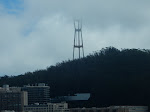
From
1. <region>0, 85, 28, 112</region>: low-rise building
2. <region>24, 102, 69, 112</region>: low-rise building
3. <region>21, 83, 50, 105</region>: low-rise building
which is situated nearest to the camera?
<region>24, 102, 69, 112</region>: low-rise building

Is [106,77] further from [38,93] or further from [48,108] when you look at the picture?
[48,108]

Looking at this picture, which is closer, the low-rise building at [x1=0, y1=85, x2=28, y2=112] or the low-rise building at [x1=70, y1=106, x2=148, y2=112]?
the low-rise building at [x1=70, y1=106, x2=148, y2=112]

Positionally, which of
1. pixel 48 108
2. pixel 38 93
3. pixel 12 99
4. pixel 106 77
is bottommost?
pixel 48 108

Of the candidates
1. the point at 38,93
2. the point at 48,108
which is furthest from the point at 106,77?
the point at 48,108

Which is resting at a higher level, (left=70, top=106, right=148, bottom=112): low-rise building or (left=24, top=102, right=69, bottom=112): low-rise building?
(left=24, top=102, right=69, bottom=112): low-rise building

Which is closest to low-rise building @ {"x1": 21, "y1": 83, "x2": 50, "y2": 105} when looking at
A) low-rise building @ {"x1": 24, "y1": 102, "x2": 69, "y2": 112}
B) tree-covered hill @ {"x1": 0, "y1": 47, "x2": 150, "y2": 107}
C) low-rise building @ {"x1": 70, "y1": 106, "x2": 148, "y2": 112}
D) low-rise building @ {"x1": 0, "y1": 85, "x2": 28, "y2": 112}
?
tree-covered hill @ {"x1": 0, "y1": 47, "x2": 150, "y2": 107}

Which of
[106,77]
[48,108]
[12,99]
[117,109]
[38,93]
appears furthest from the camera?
[38,93]

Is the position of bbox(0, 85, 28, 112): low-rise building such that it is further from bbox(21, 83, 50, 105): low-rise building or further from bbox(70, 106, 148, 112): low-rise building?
bbox(70, 106, 148, 112): low-rise building

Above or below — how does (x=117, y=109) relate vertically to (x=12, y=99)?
below

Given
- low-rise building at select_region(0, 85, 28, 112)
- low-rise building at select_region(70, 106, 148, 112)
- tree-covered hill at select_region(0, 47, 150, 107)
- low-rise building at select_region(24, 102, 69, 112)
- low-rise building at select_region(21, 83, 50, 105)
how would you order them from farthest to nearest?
low-rise building at select_region(21, 83, 50, 105)
low-rise building at select_region(0, 85, 28, 112)
tree-covered hill at select_region(0, 47, 150, 107)
low-rise building at select_region(24, 102, 69, 112)
low-rise building at select_region(70, 106, 148, 112)
